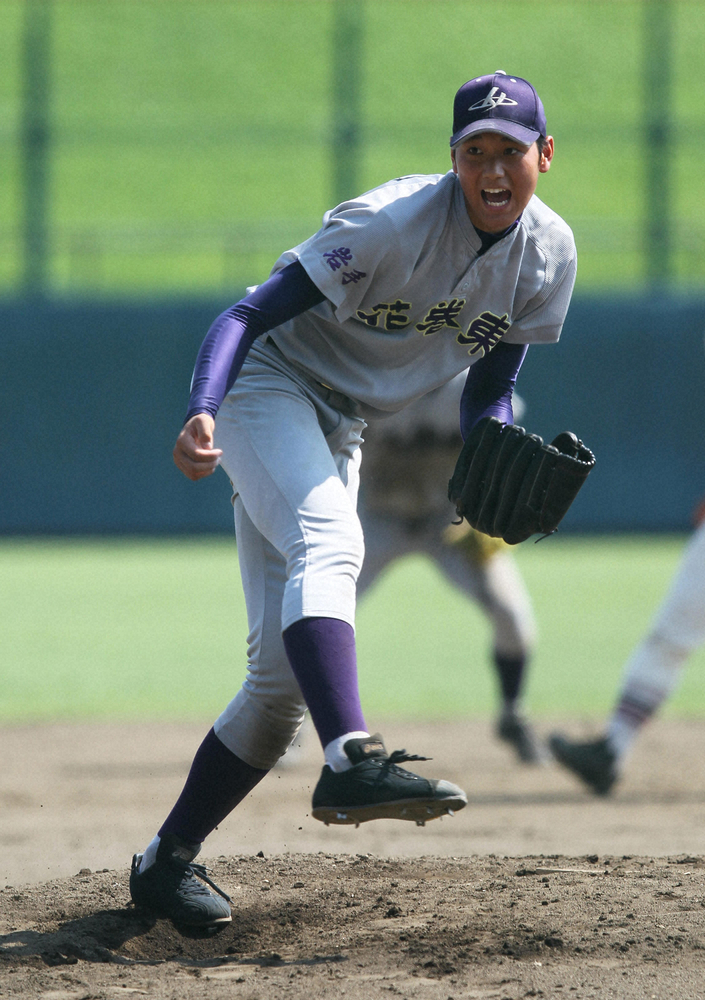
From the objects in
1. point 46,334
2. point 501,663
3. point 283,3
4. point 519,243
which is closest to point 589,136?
point 283,3

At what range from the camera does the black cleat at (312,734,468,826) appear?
215 centimetres

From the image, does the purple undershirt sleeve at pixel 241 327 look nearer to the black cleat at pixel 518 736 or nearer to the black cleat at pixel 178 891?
the black cleat at pixel 178 891

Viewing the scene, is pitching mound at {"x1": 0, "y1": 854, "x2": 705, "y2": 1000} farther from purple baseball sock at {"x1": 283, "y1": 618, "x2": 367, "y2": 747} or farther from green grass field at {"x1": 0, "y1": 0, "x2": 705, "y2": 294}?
green grass field at {"x1": 0, "y1": 0, "x2": 705, "y2": 294}

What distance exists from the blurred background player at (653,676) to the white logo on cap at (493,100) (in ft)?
7.14

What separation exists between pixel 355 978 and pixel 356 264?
1.31m

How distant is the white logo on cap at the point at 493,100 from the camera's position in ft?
8.11

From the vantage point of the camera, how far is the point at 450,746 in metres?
5.23

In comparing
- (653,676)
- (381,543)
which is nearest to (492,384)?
(653,676)

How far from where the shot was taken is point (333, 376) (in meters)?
2.68

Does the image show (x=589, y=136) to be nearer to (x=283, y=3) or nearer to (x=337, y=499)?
(x=283, y=3)

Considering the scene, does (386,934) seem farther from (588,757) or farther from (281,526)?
(588,757)

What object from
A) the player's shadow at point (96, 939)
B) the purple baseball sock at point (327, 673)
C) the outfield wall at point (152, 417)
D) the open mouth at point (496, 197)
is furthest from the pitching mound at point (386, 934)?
the outfield wall at point (152, 417)

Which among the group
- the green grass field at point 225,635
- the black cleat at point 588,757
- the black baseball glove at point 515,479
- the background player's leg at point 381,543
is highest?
the black baseball glove at point 515,479

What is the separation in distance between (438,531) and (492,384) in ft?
7.49
